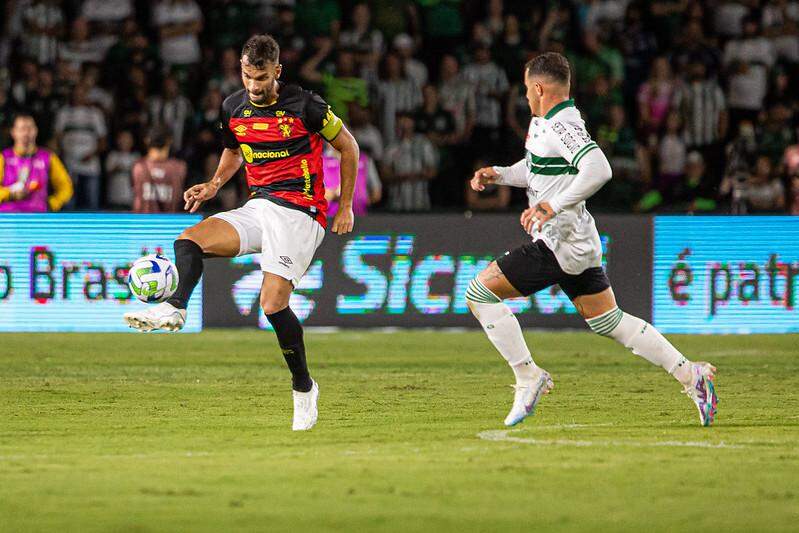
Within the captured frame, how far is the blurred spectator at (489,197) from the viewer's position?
56.2 feet

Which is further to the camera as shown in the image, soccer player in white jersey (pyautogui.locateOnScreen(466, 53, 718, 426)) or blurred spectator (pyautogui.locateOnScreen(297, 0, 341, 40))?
blurred spectator (pyautogui.locateOnScreen(297, 0, 341, 40))

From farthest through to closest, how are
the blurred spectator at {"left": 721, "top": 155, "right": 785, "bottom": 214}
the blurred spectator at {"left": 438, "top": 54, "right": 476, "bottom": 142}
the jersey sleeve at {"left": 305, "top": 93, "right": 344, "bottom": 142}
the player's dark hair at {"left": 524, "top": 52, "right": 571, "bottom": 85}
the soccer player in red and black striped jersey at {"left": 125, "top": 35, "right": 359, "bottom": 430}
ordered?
the blurred spectator at {"left": 438, "top": 54, "right": 476, "bottom": 142}
the blurred spectator at {"left": 721, "top": 155, "right": 785, "bottom": 214}
the jersey sleeve at {"left": 305, "top": 93, "right": 344, "bottom": 142}
the soccer player in red and black striped jersey at {"left": 125, "top": 35, "right": 359, "bottom": 430}
the player's dark hair at {"left": 524, "top": 52, "right": 571, "bottom": 85}

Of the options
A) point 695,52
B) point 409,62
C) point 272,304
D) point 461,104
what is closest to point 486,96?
point 461,104

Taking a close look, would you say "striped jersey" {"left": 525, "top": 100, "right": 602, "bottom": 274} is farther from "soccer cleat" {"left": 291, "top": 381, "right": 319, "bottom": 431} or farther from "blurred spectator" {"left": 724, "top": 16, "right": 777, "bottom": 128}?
"blurred spectator" {"left": 724, "top": 16, "right": 777, "bottom": 128}

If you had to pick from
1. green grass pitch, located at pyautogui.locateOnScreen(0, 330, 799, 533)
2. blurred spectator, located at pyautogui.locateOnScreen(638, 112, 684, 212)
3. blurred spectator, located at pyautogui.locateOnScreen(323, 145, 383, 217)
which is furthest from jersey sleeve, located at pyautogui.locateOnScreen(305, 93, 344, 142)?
blurred spectator, located at pyautogui.locateOnScreen(638, 112, 684, 212)

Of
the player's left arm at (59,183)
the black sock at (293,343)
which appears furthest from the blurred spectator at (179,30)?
the black sock at (293,343)

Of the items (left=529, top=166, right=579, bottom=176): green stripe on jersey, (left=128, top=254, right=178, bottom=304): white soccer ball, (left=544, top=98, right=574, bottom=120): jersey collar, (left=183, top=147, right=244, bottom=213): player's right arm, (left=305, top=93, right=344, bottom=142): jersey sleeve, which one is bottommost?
(left=128, top=254, right=178, bottom=304): white soccer ball

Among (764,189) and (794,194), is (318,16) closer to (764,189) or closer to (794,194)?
(764,189)

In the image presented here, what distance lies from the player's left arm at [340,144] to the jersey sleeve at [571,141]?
1174 millimetres

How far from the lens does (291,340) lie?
820cm

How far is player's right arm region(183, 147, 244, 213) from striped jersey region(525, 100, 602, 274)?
177 centimetres

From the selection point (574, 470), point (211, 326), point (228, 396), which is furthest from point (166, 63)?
point (574, 470)

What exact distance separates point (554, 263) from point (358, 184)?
7.51m

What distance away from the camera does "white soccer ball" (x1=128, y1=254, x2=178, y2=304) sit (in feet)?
25.8
